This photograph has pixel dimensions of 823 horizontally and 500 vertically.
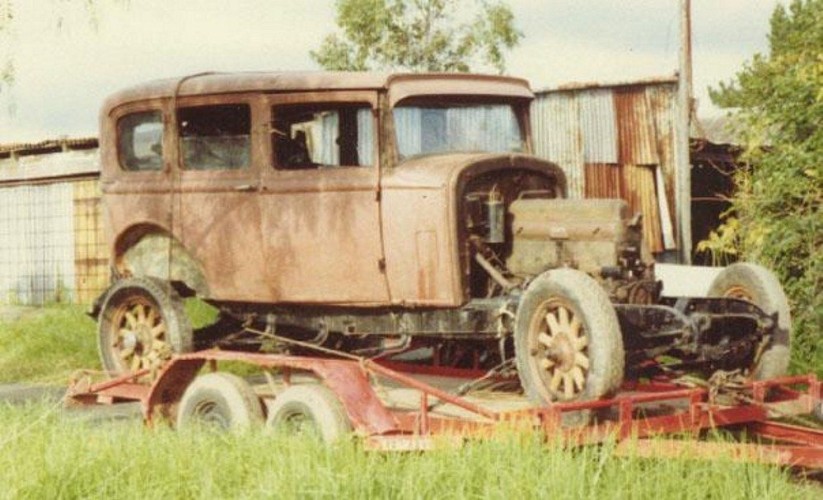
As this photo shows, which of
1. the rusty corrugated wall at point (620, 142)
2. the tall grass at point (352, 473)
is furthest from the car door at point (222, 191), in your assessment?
the rusty corrugated wall at point (620, 142)

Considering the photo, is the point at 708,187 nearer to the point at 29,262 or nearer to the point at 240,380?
the point at 29,262

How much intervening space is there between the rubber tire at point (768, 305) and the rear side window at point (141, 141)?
4.18 metres

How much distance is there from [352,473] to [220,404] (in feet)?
6.14

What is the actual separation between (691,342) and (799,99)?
17.6ft

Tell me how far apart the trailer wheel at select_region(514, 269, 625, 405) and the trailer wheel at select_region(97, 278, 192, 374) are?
2683mm

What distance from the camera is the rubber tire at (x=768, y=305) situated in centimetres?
685

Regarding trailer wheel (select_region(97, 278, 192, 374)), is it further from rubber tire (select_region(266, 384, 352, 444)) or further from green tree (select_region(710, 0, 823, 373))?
green tree (select_region(710, 0, 823, 373))

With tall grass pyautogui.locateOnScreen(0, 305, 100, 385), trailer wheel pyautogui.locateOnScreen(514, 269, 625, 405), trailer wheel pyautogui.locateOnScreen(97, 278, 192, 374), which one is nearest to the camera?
trailer wheel pyautogui.locateOnScreen(514, 269, 625, 405)

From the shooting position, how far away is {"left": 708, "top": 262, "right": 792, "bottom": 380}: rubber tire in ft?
22.5

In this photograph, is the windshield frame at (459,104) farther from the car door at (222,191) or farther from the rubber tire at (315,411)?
the rubber tire at (315,411)

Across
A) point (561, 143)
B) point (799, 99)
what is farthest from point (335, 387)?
point (561, 143)

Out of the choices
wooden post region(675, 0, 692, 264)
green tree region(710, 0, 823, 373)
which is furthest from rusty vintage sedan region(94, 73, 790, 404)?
wooden post region(675, 0, 692, 264)

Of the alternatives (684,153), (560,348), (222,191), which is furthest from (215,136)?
(684,153)

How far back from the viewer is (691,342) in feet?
20.5
